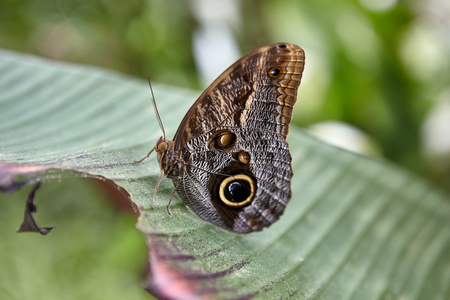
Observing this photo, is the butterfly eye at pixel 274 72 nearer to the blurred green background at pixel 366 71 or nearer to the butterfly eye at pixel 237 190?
the butterfly eye at pixel 237 190

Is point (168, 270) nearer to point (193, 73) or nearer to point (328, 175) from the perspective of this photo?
point (328, 175)

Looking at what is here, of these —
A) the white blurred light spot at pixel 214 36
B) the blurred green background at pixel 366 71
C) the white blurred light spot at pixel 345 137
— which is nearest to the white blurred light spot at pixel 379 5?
the blurred green background at pixel 366 71

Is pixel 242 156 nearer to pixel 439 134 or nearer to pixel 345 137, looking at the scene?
pixel 345 137

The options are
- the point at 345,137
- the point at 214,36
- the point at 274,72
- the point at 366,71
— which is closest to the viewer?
the point at 274,72

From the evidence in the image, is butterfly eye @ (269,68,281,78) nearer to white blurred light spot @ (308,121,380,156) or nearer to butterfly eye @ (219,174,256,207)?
butterfly eye @ (219,174,256,207)

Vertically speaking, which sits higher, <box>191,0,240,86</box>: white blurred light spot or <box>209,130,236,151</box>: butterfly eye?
<box>209,130,236,151</box>: butterfly eye

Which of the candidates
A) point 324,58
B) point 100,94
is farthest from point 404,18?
point 100,94

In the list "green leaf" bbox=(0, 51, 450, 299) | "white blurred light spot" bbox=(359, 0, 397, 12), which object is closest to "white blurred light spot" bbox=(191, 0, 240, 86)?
"white blurred light spot" bbox=(359, 0, 397, 12)

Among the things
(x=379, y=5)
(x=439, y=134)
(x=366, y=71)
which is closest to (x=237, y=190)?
(x=439, y=134)
